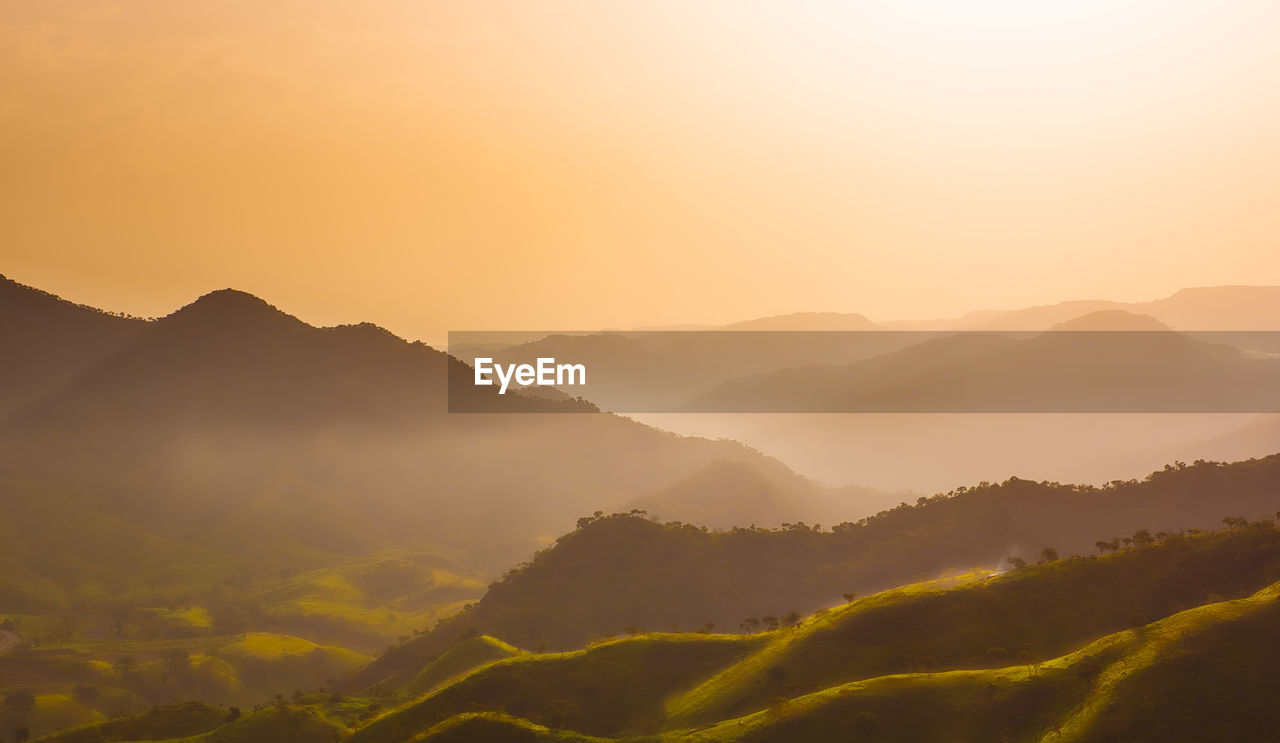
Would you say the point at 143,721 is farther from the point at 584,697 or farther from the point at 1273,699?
the point at 1273,699

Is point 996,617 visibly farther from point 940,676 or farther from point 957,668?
point 940,676

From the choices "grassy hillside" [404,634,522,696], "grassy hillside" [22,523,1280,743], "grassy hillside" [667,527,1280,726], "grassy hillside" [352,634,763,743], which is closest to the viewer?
"grassy hillside" [22,523,1280,743]

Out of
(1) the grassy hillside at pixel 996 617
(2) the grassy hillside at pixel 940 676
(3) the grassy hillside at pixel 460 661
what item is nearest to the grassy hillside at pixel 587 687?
(2) the grassy hillside at pixel 940 676

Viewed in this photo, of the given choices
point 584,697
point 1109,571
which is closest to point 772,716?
point 584,697

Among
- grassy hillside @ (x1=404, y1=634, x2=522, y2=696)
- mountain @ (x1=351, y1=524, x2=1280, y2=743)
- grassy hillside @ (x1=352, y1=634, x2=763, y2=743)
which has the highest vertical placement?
mountain @ (x1=351, y1=524, x2=1280, y2=743)

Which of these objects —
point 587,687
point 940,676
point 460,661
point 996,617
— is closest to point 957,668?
point 996,617

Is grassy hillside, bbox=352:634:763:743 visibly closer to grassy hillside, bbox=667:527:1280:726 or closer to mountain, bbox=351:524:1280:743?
mountain, bbox=351:524:1280:743

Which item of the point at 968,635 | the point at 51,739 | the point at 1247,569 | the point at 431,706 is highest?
the point at 1247,569

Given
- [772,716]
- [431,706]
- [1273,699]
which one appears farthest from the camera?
[431,706]

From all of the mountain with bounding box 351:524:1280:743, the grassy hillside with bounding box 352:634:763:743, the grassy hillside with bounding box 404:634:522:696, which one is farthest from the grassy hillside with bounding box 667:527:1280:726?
the grassy hillside with bounding box 404:634:522:696

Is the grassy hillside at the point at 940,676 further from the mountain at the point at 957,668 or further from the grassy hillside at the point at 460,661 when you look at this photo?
the grassy hillside at the point at 460,661

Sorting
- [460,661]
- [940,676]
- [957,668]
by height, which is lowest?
[460,661]
